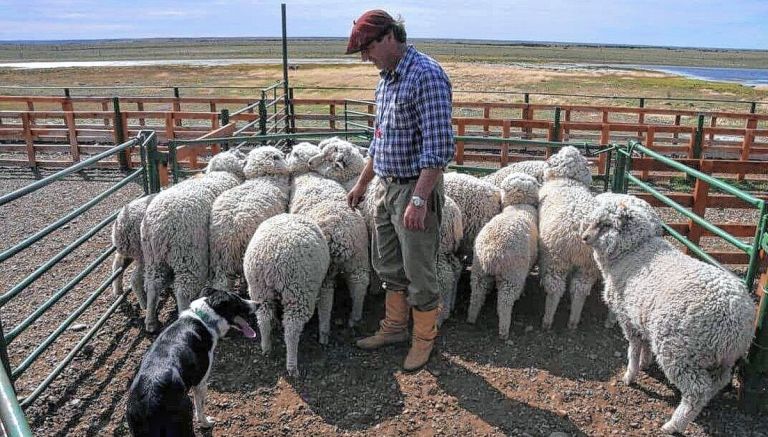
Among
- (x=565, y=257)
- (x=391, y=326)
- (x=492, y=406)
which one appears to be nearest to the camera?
(x=492, y=406)

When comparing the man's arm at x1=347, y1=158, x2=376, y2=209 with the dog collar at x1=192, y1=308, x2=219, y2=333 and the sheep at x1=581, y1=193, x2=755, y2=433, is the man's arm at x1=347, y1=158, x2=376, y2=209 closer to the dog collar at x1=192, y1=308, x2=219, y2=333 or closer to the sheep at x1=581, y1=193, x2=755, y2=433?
the dog collar at x1=192, y1=308, x2=219, y2=333

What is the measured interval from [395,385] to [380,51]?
2.46 m

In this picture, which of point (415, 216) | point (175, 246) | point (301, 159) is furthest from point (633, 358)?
point (175, 246)

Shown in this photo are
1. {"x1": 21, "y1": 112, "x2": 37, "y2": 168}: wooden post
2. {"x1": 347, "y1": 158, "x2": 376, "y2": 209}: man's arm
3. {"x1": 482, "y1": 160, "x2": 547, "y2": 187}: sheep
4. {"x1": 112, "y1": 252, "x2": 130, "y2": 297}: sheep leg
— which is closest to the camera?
{"x1": 347, "y1": 158, "x2": 376, "y2": 209}: man's arm

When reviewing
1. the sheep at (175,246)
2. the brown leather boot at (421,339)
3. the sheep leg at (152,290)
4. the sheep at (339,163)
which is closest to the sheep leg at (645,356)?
the brown leather boot at (421,339)

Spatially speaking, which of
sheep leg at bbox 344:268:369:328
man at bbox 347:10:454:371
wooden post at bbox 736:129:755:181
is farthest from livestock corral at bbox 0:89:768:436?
wooden post at bbox 736:129:755:181

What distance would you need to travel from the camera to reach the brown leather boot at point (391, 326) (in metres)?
4.67

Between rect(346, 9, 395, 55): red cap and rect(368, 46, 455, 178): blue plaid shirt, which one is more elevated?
rect(346, 9, 395, 55): red cap

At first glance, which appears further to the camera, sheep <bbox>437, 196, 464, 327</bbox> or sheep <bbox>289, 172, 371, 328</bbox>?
sheep <bbox>437, 196, 464, 327</bbox>

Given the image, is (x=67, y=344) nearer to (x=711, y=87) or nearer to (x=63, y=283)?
(x=63, y=283)

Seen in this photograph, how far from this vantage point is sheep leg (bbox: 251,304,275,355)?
4.41 meters

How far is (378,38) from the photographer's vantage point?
3.64 meters

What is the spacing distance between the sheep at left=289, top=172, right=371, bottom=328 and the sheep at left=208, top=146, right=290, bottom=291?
0.89ft

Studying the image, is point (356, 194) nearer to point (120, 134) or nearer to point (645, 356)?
point (645, 356)
